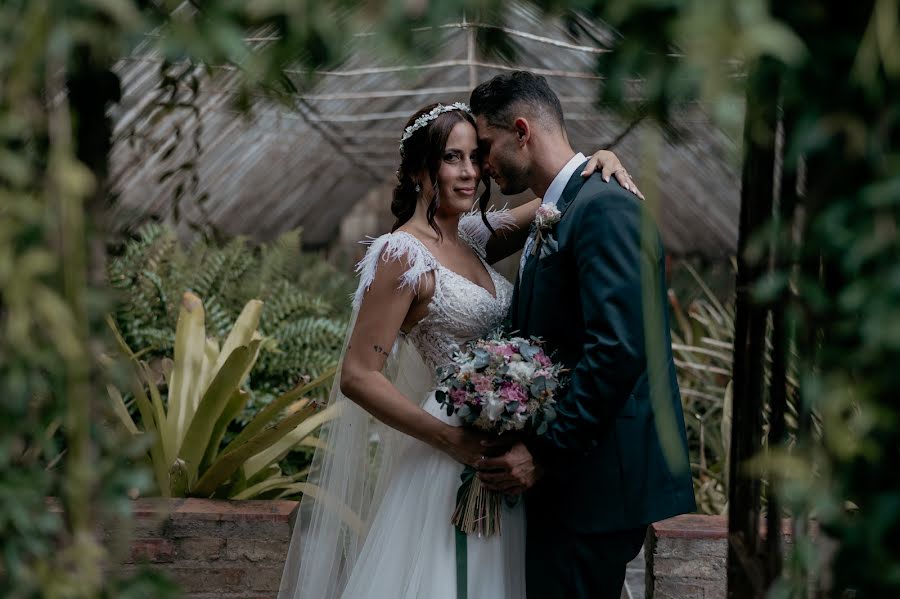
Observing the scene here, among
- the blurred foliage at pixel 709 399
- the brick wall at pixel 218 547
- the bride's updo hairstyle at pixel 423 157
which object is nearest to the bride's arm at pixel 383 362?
the bride's updo hairstyle at pixel 423 157

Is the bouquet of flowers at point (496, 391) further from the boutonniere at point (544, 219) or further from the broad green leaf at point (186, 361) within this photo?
the broad green leaf at point (186, 361)

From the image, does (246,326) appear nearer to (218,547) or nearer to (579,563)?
(218,547)

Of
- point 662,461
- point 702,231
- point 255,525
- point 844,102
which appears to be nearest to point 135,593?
point 844,102

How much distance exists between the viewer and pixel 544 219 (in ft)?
10.1

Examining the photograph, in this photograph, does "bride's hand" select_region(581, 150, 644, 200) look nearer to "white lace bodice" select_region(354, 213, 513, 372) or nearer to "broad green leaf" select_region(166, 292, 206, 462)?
"white lace bodice" select_region(354, 213, 513, 372)

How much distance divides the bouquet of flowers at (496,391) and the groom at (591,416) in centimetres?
7

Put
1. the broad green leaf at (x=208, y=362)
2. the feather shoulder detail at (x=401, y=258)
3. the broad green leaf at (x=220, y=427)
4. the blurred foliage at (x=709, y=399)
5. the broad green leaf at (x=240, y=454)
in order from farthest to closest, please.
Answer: the blurred foliage at (x=709, y=399)
the broad green leaf at (x=208, y=362)
the broad green leaf at (x=220, y=427)
the broad green leaf at (x=240, y=454)
the feather shoulder detail at (x=401, y=258)

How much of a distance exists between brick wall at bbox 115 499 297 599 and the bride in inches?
11.5

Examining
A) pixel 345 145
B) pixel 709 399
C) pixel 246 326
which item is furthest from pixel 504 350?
pixel 345 145

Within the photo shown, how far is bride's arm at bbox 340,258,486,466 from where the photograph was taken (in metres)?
3.13

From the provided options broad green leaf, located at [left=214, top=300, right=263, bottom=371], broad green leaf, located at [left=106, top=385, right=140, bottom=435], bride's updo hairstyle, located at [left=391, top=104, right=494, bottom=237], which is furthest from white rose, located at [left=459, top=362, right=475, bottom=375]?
broad green leaf, located at [left=214, top=300, right=263, bottom=371]

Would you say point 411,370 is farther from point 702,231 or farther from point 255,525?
point 702,231

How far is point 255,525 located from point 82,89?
274cm

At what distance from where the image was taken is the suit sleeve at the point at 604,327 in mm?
2830
